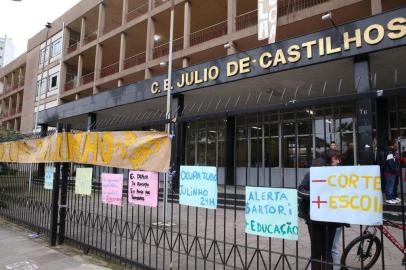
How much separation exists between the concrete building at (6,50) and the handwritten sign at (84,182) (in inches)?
4610

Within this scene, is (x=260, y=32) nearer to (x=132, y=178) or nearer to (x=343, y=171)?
(x=132, y=178)

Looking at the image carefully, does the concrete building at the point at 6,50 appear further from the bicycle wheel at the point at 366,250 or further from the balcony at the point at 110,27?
the bicycle wheel at the point at 366,250

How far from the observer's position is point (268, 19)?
15898 mm

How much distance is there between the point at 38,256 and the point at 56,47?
32.9 m

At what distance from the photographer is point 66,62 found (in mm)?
33500

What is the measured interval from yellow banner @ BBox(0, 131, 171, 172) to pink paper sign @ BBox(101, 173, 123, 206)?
0.22 metres

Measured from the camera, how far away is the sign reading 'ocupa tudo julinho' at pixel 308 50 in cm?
1048

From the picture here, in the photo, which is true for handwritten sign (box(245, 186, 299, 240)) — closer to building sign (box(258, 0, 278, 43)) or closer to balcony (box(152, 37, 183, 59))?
building sign (box(258, 0, 278, 43))

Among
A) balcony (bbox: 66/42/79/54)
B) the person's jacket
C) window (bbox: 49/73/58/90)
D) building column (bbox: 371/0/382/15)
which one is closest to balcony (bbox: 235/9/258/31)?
building column (bbox: 371/0/382/15)

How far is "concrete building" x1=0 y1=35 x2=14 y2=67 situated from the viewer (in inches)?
4237

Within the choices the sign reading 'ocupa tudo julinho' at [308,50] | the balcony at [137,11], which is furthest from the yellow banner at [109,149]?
the balcony at [137,11]

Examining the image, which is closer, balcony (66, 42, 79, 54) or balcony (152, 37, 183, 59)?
balcony (152, 37, 183, 59)

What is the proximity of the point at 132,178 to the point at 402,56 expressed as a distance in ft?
32.4

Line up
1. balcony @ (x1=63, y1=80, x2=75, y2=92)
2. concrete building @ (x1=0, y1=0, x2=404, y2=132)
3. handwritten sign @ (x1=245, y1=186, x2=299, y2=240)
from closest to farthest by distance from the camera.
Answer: handwritten sign @ (x1=245, y1=186, x2=299, y2=240) → concrete building @ (x1=0, y1=0, x2=404, y2=132) → balcony @ (x1=63, y1=80, x2=75, y2=92)
